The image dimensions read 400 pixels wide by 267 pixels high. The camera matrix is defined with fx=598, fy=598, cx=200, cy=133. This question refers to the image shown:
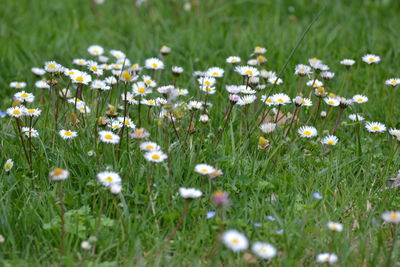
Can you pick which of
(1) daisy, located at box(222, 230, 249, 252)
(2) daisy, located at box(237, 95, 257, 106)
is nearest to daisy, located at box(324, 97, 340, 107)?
(2) daisy, located at box(237, 95, 257, 106)

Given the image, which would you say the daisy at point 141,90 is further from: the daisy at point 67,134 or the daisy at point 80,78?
the daisy at point 67,134

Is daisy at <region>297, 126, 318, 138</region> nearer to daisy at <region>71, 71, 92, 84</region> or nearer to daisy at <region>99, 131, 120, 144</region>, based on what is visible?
daisy at <region>99, 131, 120, 144</region>

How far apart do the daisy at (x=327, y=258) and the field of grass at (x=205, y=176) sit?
8cm

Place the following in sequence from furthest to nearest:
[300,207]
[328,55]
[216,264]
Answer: [328,55] < [300,207] < [216,264]

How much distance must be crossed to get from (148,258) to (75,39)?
259 cm

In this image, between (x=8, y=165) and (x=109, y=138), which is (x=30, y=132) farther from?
(x=109, y=138)

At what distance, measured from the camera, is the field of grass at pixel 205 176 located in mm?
2109

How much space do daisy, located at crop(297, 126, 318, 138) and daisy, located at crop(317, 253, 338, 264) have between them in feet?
2.86

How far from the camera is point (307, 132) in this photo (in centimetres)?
279

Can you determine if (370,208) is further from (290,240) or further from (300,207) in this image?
(290,240)

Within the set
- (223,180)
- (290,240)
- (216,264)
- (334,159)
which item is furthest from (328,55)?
(216,264)

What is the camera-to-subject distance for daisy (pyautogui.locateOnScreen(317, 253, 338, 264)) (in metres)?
1.95

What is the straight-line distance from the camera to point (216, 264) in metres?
1.96

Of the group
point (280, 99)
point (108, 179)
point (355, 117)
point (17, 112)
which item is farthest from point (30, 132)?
point (355, 117)
